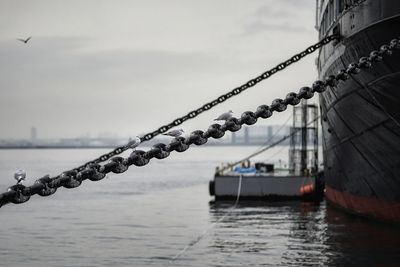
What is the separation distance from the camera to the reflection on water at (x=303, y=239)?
1880 centimetres

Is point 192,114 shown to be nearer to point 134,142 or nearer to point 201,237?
point 134,142

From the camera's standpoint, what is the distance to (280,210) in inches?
1294

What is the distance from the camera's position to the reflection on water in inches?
740

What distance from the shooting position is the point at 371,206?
780 inches

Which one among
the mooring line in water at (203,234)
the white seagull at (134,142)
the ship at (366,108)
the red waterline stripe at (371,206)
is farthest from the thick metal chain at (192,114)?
the mooring line in water at (203,234)

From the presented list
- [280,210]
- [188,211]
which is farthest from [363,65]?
[188,211]

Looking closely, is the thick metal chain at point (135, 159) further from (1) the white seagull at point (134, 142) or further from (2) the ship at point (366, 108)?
(2) the ship at point (366, 108)

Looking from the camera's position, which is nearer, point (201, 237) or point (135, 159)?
point (135, 159)

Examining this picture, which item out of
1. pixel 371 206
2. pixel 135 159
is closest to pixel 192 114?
pixel 135 159

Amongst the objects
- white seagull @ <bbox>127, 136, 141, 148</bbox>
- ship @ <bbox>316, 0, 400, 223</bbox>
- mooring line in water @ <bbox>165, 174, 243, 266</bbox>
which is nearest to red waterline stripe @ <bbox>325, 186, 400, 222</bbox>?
ship @ <bbox>316, 0, 400, 223</bbox>

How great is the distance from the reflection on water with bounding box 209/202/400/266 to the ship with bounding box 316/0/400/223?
37.3 inches

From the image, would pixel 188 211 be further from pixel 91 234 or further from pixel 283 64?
pixel 283 64

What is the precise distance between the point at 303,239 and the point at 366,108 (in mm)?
6729

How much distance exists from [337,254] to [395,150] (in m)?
3.92
